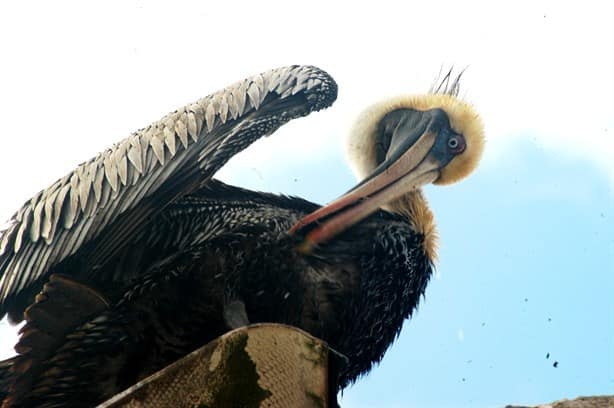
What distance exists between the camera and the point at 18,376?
4.85m

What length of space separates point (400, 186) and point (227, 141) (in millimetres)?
1364

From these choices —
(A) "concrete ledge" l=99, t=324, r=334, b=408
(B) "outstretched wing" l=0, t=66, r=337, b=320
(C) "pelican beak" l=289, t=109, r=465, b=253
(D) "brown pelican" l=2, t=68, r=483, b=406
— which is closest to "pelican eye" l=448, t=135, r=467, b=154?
(C) "pelican beak" l=289, t=109, r=465, b=253

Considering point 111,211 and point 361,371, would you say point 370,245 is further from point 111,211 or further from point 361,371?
point 111,211

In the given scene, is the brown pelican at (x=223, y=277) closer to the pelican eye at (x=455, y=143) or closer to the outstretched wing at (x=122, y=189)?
the outstretched wing at (x=122, y=189)

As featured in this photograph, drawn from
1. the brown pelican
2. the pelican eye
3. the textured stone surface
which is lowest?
the textured stone surface

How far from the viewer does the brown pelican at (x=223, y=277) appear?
4930 millimetres

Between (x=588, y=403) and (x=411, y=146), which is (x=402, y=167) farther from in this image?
(x=588, y=403)

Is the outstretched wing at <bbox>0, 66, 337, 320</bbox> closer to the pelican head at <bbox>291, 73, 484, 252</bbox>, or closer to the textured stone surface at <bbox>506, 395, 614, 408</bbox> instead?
the pelican head at <bbox>291, 73, 484, 252</bbox>

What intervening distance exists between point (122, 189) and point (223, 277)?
73 centimetres

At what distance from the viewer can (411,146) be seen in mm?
6176

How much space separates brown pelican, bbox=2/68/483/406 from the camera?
4.93 metres

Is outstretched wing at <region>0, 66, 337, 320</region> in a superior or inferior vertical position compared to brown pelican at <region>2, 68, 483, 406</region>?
superior

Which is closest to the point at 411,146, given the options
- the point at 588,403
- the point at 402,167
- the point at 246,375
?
the point at 402,167

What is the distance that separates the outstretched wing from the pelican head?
1.00 m
